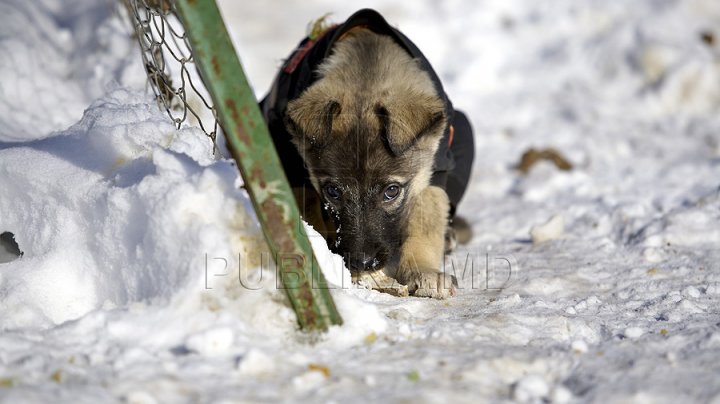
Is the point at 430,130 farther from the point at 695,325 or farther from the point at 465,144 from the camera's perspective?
the point at 695,325

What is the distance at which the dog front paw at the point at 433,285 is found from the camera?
3.22 m

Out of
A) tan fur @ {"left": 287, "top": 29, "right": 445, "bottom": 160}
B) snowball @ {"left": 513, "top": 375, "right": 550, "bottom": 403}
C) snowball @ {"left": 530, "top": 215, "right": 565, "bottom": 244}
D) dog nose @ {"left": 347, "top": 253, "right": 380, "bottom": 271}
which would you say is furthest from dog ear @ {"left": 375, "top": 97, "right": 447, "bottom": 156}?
snowball @ {"left": 513, "top": 375, "right": 550, "bottom": 403}

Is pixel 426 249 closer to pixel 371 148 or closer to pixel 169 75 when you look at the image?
pixel 371 148

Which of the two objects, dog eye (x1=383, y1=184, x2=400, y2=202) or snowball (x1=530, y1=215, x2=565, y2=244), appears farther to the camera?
snowball (x1=530, y1=215, x2=565, y2=244)

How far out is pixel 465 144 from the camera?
4348mm

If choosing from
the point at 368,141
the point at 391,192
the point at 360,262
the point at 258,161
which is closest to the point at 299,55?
the point at 368,141

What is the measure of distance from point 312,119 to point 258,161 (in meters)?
1.39

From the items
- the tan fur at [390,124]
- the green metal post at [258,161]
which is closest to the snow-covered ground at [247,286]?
the green metal post at [258,161]

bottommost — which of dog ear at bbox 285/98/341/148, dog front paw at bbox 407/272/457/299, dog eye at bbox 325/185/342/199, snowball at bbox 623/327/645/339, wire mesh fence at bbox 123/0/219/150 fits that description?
snowball at bbox 623/327/645/339

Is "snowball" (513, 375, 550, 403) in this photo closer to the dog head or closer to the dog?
the dog

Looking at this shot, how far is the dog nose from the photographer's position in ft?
10.6

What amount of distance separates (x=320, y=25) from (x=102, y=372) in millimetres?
2818

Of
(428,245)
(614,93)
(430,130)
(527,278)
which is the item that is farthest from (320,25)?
(614,93)

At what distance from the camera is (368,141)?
345 centimetres
